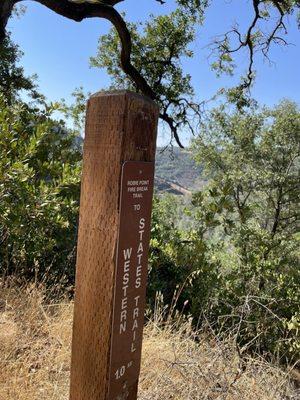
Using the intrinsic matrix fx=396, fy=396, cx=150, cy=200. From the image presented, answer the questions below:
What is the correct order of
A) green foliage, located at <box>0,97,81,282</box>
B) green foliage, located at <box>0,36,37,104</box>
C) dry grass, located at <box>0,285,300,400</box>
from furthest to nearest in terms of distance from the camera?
green foliage, located at <box>0,36,37,104</box>
green foliage, located at <box>0,97,81,282</box>
dry grass, located at <box>0,285,300,400</box>

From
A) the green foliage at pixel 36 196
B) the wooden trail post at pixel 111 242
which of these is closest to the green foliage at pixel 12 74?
the green foliage at pixel 36 196

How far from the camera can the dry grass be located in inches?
93.1

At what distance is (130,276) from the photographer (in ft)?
4.34

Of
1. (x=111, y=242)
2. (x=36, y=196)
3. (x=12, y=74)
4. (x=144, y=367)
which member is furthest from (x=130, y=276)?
(x=12, y=74)

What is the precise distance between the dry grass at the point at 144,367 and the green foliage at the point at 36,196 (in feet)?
1.45

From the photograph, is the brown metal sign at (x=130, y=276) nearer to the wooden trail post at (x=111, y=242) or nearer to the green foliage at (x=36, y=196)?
the wooden trail post at (x=111, y=242)

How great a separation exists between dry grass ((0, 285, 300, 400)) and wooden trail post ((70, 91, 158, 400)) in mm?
1067

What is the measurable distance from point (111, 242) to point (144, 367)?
1.92 metres

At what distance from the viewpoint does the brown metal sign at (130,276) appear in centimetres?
127

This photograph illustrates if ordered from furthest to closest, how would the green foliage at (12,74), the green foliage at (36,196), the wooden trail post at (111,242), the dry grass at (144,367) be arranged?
the green foliage at (12,74) < the green foliage at (36,196) < the dry grass at (144,367) < the wooden trail post at (111,242)

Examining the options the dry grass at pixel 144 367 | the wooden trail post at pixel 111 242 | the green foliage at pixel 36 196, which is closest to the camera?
the wooden trail post at pixel 111 242

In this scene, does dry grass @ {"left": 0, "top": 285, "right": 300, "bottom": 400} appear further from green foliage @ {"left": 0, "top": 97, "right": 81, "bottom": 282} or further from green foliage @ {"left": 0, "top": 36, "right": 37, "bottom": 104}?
green foliage @ {"left": 0, "top": 36, "right": 37, "bottom": 104}

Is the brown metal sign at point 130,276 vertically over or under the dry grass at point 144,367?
over

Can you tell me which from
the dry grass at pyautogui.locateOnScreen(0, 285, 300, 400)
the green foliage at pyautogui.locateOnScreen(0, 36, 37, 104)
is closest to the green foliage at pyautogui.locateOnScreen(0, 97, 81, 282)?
the dry grass at pyautogui.locateOnScreen(0, 285, 300, 400)
